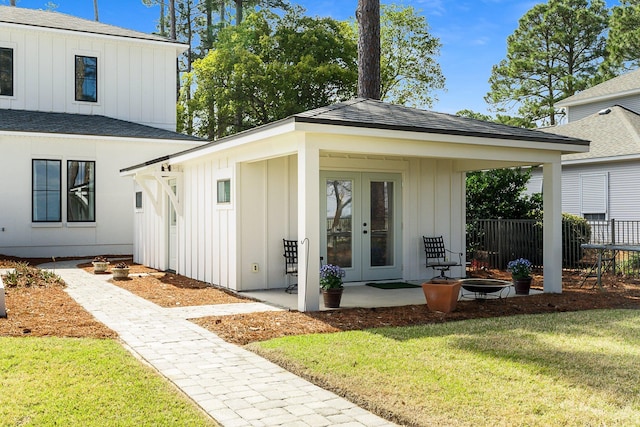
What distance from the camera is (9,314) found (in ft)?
27.1

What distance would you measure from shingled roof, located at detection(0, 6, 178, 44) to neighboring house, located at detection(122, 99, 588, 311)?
888cm

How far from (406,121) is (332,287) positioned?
277cm

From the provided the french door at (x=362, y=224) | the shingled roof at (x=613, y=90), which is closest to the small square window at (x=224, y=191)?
the french door at (x=362, y=224)

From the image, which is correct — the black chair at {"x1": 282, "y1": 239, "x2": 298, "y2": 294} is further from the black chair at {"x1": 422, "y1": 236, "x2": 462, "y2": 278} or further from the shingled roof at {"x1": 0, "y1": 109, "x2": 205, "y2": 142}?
the shingled roof at {"x1": 0, "y1": 109, "x2": 205, "y2": 142}

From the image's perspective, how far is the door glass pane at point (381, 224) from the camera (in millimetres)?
11984

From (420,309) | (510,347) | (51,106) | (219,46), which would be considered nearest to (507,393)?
(510,347)

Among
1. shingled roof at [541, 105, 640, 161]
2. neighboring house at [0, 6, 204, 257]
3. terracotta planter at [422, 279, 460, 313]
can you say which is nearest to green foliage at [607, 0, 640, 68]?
shingled roof at [541, 105, 640, 161]

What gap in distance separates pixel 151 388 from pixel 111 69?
58.1ft

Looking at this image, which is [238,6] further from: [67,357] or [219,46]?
[67,357]

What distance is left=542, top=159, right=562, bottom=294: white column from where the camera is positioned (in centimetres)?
1077

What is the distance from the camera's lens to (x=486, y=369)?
558 cm

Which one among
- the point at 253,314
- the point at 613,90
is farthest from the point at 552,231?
the point at 613,90

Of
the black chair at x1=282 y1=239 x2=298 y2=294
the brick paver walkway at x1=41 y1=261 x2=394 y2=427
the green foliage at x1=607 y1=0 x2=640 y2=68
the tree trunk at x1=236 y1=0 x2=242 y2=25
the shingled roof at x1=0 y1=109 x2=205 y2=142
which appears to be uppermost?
the tree trunk at x1=236 y1=0 x2=242 y2=25

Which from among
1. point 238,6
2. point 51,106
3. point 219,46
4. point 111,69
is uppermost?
point 238,6
